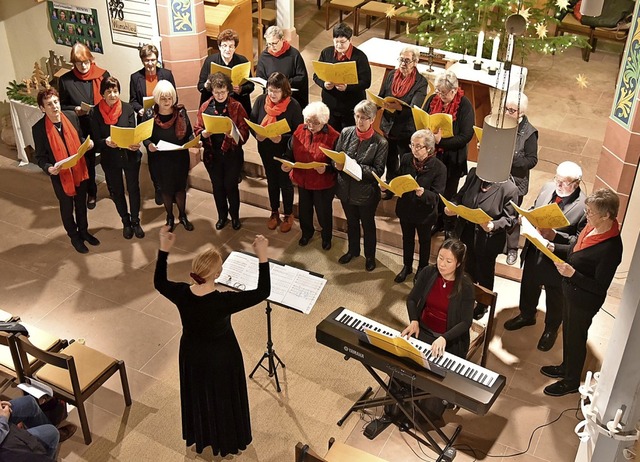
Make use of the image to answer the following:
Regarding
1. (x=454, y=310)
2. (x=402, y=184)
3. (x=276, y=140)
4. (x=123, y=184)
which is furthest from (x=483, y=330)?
(x=123, y=184)

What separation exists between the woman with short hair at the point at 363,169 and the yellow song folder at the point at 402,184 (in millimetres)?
250

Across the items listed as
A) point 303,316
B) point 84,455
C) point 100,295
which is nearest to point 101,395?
point 84,455

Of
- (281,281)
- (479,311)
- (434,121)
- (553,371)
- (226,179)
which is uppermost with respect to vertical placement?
(434,121)

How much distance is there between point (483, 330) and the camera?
560 cm

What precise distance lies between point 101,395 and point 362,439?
194 centimetres

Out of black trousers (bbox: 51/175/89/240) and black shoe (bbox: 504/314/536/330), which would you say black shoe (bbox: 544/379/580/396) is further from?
black trousers (bbox: 51/175/89/240)

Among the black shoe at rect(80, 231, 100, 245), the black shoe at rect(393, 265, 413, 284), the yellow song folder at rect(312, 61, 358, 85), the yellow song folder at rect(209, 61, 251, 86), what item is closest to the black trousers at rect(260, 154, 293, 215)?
the yellow song folder at rect(209, 61, 251, 86)

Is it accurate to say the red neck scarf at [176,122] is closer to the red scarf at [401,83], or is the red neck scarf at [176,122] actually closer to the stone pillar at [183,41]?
the stone pillar at [183,41]

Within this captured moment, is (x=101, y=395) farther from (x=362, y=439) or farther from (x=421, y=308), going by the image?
(x=421, y=308)

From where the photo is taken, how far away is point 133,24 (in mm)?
8078

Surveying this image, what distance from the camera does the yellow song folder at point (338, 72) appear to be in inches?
262

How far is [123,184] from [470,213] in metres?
3.37

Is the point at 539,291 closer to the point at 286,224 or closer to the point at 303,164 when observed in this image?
the point at 303,164

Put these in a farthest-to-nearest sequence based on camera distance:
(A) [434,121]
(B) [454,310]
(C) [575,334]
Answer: (A) [434,121] < (C) [575,334] < (B) [454,310]
